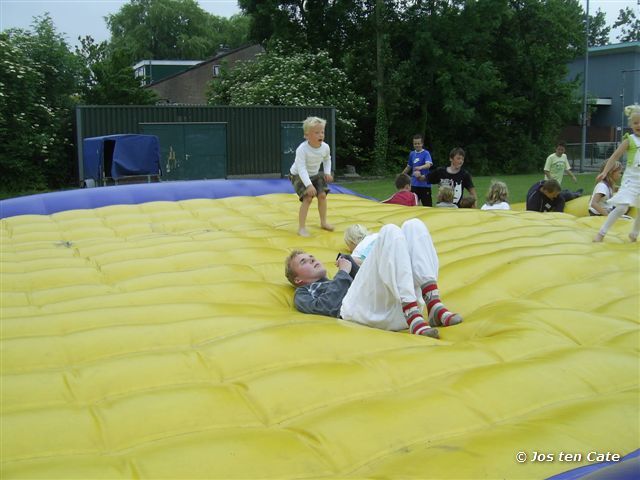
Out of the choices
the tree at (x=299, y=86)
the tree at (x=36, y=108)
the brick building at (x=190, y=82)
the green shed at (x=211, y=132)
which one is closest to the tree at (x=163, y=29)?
the brick building at (x=190, y=82)

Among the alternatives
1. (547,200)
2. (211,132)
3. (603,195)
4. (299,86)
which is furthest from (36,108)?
(603,195)

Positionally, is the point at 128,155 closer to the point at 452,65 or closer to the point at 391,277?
the point at 391,277

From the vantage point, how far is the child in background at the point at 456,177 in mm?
7875

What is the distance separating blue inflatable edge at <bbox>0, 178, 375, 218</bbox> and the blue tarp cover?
664 centimetres

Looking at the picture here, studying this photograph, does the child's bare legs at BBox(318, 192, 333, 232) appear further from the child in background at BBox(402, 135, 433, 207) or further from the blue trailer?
the blue trailer

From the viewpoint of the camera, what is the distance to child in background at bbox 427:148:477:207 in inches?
310

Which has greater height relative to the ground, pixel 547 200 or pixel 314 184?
pixel 314 184

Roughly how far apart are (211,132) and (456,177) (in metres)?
12.9

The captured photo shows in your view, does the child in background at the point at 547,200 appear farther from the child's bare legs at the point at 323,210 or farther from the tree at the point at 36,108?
the tree at the point at 36,108

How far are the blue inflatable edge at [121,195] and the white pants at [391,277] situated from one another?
4.19 meters

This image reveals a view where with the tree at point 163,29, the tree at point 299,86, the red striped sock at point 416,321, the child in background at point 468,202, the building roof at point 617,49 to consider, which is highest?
the tree at point 163,29

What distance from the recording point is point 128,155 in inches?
542

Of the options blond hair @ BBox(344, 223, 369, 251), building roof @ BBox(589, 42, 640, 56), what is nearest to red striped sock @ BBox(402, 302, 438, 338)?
blond hair @ BBox(344, 223, 369, 251)

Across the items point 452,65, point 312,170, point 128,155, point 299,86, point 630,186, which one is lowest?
point 630,186
